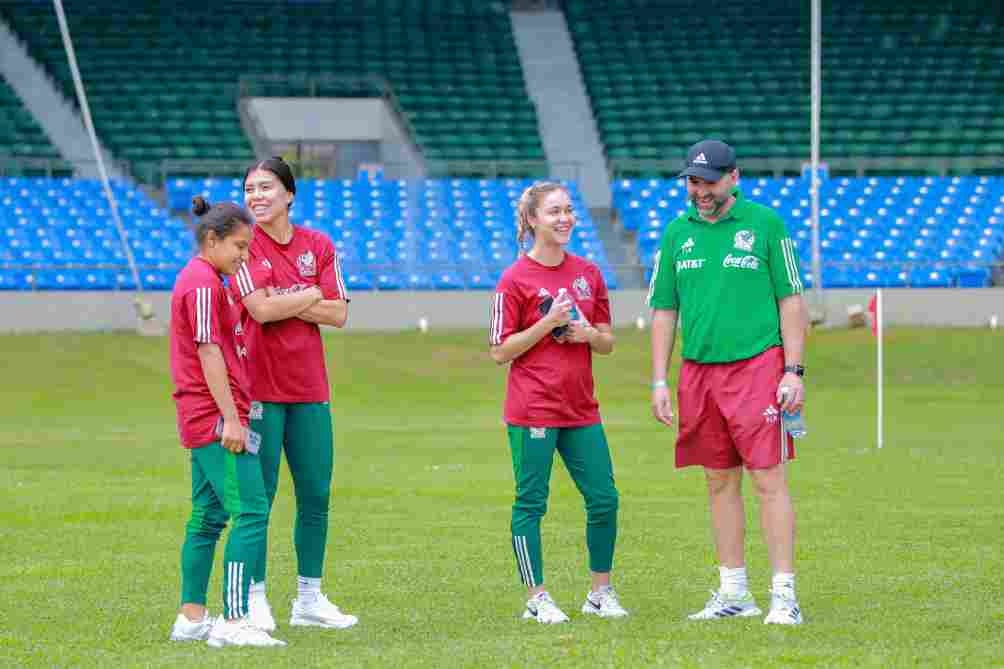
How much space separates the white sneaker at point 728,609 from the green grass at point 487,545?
18cm

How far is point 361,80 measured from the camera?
41.5 meters

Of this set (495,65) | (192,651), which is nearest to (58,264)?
(495,65)

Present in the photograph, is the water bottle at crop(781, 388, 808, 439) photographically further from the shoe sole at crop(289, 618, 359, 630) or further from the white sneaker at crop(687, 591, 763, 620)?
the shoe sole at crop(289, 618, 359, 630)

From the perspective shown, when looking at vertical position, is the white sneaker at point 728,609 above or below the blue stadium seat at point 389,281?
below

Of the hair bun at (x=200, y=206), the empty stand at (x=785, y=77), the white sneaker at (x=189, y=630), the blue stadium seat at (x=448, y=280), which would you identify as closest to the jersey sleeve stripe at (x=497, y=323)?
the hair bun at (x=200, y=206)

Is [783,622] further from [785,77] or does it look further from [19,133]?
[785,77]

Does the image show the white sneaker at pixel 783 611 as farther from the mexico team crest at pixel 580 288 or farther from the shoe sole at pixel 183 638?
the shoe sole at pixel 183 638

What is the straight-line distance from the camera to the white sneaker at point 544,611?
8391mm

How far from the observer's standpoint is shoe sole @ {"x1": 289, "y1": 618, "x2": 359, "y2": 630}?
8.41 metres

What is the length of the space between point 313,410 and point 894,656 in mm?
2918

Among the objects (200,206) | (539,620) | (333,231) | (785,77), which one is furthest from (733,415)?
(785,77)

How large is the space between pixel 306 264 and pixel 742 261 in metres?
2.06

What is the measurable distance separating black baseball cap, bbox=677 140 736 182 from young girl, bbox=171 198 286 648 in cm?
210

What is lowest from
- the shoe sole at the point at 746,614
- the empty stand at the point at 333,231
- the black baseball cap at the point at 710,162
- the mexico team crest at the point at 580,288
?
the shoe sole at the point at 746,614
